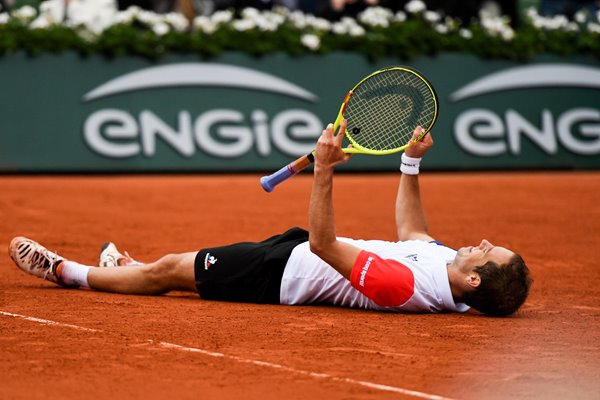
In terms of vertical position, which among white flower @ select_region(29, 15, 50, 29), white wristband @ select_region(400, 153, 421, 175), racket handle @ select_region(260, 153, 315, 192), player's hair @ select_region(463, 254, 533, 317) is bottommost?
player's hair @ select_region(463, 254, 533, 317)

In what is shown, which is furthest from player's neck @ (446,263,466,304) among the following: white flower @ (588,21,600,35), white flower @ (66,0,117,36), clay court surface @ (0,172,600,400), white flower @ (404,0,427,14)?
white flower @ (588,21,600,35)

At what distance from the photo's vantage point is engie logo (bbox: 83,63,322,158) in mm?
15156

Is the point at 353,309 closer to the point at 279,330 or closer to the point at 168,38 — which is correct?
the point at 279,330

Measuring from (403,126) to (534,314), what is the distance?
55.6 inches

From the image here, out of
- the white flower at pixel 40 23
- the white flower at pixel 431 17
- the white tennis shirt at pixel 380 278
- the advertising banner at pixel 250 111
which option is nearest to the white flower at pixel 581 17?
the advertising banner at pixel 250 111

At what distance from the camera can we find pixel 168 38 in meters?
15.1

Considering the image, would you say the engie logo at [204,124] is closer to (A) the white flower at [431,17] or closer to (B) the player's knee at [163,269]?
(A) the white flower at [431,17]

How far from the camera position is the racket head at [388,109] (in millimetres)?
6586

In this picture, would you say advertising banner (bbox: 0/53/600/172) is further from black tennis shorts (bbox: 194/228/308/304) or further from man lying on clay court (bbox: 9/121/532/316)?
black tennis shorts (bbox: 194/228/308/304)

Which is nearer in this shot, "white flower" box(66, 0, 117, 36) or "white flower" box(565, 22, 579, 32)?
"white flower" box(66, 0, 117, 36)

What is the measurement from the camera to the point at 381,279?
584 centimetres

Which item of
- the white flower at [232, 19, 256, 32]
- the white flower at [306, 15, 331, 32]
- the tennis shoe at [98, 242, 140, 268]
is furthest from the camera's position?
the white flower at [306, 15, 331, 32]

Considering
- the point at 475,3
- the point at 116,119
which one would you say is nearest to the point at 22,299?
the point at 116,119

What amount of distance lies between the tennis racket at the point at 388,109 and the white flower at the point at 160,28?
28.3 ft
